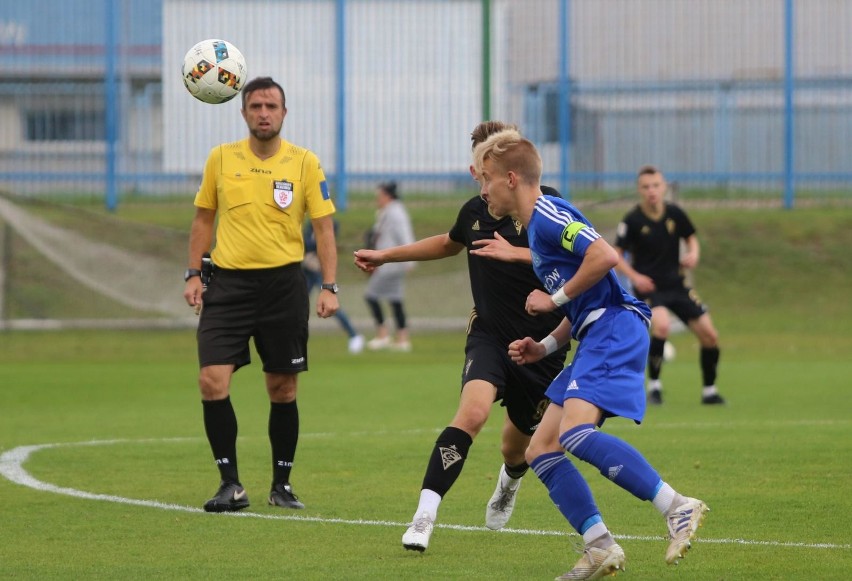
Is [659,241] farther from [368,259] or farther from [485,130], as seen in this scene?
[368,259]

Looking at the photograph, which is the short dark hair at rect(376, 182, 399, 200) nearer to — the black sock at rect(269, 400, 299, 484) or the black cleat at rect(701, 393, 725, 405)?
the black cleat at rect(701, 393, 725, 405)

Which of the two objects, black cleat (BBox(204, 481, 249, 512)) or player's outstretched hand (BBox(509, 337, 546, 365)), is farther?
black cleat (BBox(204, 481, 249, 512))

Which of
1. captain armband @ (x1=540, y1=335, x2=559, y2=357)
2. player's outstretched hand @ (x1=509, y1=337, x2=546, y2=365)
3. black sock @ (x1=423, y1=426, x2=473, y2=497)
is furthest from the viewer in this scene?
black sock @ (x1=423, y1=426, x2=473, y2=497)

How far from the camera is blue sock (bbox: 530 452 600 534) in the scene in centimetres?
632

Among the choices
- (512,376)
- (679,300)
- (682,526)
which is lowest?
(682,526)

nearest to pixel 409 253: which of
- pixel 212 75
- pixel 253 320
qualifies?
pixel 253 320

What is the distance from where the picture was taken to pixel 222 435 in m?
8.36

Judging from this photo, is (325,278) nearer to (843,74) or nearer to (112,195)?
(112,195)

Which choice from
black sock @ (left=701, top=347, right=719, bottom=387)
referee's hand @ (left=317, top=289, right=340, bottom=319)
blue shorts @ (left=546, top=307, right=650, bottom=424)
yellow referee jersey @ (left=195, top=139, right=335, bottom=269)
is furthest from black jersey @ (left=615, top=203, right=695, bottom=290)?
blue shorts @ (left=546, top=307, right=650, bottom=424)

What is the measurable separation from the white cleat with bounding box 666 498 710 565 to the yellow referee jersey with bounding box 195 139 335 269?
319 cm

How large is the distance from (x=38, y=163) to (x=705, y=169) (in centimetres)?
1198

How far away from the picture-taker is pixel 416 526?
675cm

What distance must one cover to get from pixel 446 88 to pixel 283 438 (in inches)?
726

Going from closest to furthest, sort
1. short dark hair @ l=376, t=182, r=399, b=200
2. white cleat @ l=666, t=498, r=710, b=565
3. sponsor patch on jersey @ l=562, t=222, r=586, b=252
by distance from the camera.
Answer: white cleat @ l=666, t=498, r=710, b=565, sponsor patch on jersey @ l=562, t=222, r=586, b=252, short dark hair @ l=376, t=182, r=399, b=200
